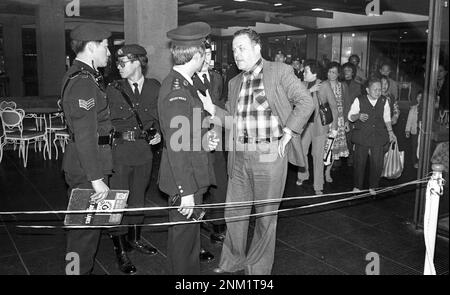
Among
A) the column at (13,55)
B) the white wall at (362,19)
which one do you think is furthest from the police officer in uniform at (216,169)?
the column at (13,55)

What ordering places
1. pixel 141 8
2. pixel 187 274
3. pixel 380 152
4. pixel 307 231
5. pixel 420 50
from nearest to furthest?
pixel 187 274 < pixel 307 231 < pixel 380 152 < pixel 141 8 < pixel 420 50

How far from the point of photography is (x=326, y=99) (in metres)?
5.39

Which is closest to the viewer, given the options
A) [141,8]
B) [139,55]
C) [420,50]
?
[139,55]

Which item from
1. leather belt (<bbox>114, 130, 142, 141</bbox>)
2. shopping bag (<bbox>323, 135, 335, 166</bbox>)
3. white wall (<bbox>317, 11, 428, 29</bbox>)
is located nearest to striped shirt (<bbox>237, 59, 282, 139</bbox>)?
leather belt (<bbox>114, 130, 142, 141</bbox>)

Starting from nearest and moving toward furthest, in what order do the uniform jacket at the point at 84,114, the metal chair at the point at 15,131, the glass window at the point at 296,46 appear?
1. the uniform jacket at the point at 84,114
2. the metal chair at the point at 15,131
3. the glass window at the point at 296,46

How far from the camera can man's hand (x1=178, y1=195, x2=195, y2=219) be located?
2678mm

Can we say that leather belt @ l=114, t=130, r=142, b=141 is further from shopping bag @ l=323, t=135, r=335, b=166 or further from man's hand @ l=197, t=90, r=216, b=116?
shopping bag @ l=323, t=135, r=335, b=166

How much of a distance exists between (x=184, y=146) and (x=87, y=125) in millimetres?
619

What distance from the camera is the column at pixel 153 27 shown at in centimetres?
667

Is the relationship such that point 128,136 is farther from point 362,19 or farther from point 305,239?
point 362,19

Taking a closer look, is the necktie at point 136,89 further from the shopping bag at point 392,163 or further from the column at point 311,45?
the column at point 311,45
